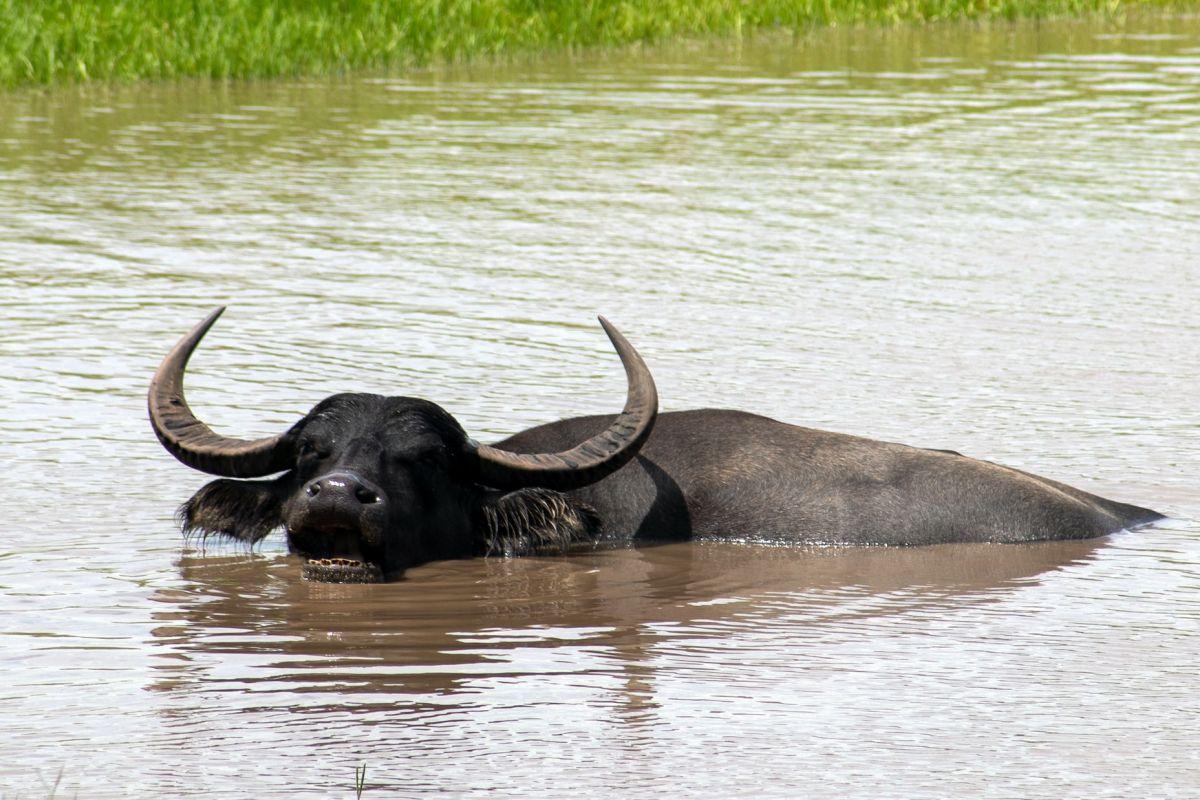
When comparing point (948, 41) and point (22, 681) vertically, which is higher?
point (948, 41)

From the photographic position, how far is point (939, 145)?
1603 cm

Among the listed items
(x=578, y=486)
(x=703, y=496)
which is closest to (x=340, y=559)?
(x=578, y=486)

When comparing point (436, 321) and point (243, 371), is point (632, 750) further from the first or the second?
point (436, 321)

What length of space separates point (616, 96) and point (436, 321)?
27.2ft

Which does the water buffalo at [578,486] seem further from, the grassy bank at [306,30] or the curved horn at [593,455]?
the grassy bank at [306,30]

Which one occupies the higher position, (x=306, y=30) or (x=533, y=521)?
(x=306, y=30)

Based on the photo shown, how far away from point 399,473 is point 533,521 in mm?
509

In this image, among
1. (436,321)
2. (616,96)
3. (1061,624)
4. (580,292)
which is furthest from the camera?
(616,96)

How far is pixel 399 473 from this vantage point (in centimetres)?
660

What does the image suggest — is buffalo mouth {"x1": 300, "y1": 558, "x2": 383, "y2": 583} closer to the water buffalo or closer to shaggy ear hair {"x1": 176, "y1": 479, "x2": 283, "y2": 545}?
the water buffalo

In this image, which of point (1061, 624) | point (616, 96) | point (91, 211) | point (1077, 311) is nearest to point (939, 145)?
point (616, 96)

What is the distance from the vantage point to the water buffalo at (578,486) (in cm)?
655

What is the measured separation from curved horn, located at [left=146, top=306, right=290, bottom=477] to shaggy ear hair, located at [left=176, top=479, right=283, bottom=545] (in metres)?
0.06

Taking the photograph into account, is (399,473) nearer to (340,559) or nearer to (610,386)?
(340,559)
